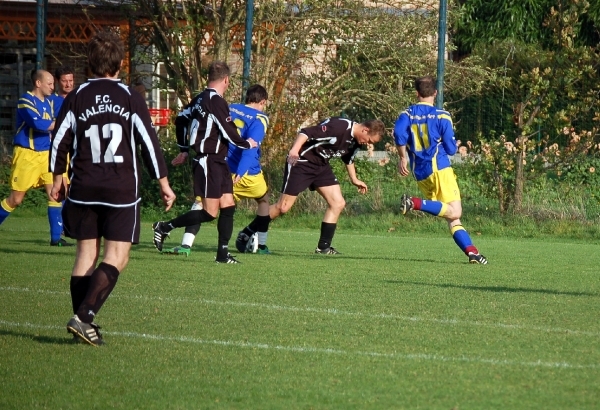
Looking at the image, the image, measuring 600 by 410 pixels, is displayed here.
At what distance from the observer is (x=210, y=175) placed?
11555 millimetres

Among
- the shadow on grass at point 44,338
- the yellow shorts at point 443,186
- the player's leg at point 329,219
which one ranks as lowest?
the player's leg at point 329,219

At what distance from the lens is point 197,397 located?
5395mm

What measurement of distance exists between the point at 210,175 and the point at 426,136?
2404 mm

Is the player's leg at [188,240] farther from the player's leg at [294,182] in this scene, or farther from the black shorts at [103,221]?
the black shorts at [103,221]

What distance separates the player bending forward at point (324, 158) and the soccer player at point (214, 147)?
1.24 m

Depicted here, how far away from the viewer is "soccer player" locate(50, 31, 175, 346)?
6.85 meters

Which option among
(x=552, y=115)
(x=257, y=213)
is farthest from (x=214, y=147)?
(x=552, y=115)

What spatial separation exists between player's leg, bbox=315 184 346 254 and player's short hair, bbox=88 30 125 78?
6563mm

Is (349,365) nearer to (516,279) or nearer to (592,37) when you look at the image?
(516,279)

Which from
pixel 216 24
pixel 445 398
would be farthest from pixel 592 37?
pixel 445 398

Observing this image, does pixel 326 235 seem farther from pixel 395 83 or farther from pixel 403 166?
pixel 395 83

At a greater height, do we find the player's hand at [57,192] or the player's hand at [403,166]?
the player's hand at [57,192]

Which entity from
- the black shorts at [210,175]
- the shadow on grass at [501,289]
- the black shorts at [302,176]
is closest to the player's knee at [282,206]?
the black shorts at [302,176]

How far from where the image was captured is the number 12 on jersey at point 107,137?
22.5ft
